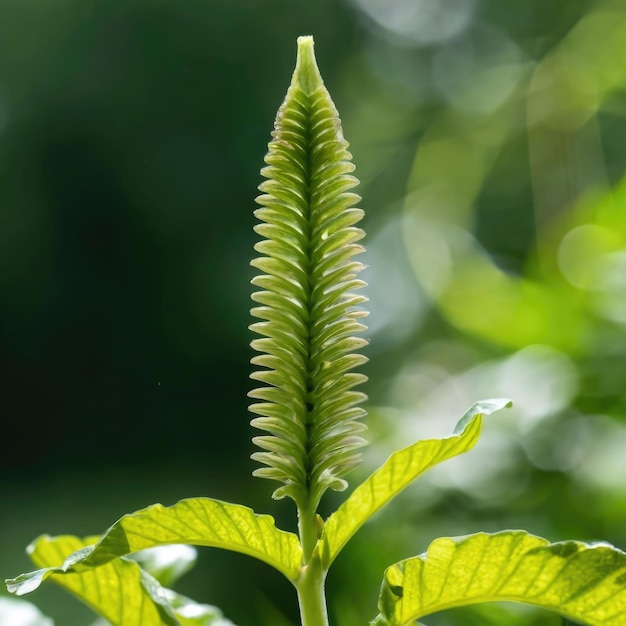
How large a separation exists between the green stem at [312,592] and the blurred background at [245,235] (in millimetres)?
471

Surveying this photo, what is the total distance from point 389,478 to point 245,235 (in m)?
1.30

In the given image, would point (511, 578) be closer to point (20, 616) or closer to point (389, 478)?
point (389, 478)

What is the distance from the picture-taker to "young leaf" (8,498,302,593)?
0.23m

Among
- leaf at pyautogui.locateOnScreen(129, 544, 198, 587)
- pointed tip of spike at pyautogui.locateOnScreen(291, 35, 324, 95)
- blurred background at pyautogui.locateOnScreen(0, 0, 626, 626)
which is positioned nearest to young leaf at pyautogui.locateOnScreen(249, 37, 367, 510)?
pointed tip of spike at pyautogui.locateOnScreen(291, 35, 324, 95)

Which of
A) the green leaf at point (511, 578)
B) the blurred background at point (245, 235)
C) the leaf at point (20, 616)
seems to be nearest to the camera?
the green leaf at point (511, 578)

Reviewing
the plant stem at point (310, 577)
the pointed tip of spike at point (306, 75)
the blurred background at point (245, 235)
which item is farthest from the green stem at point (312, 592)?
the blurred background at point (245, 235)

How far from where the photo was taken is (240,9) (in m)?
1.72

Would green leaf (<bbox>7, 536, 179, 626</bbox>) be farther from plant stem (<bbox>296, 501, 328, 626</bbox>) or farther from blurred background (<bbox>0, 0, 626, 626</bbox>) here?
blurred background (<bbox>0, 0, 626, 626</bbox>)

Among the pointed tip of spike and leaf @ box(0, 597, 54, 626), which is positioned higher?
the pointed tip of spike

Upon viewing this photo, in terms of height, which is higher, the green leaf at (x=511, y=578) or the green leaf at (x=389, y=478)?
the green leaf at (x=389, y=478)

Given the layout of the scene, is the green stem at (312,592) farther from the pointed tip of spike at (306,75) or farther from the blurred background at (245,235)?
the blurred background at (245,235)

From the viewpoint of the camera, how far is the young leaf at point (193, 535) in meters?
0.23

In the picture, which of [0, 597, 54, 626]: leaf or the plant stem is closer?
the plant stem

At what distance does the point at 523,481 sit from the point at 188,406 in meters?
0.80
